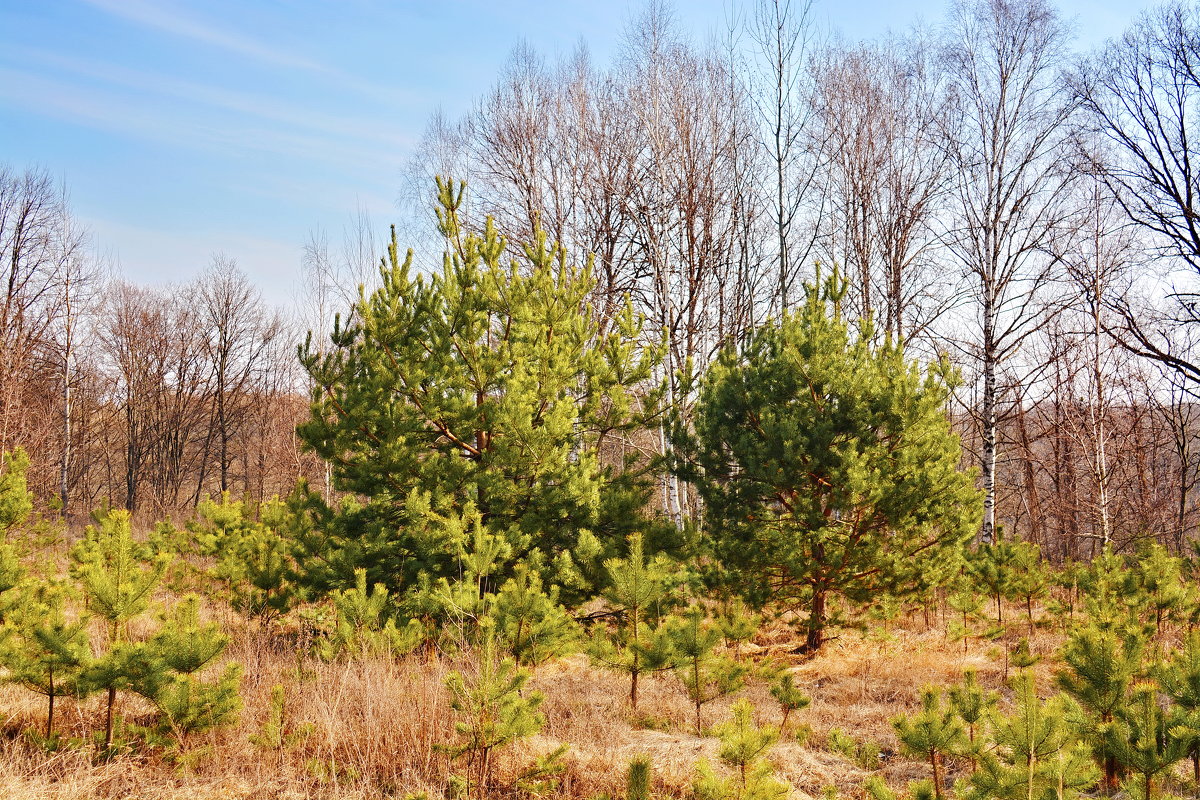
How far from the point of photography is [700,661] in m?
4.41

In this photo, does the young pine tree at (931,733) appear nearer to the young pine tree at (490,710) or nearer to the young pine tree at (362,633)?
the young pine tree at (490,710)

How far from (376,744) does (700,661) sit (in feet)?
6.67

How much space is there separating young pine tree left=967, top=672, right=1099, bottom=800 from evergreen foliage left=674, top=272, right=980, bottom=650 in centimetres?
414

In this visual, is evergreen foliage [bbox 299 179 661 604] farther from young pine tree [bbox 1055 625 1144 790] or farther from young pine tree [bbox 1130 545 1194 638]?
young pine tree [bbox 1130 545 1194 638]

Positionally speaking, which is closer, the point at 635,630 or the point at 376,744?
the point at 376,744

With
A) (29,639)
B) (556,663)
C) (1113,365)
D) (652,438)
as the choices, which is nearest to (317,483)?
(652,438)

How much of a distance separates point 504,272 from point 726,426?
9.66ft

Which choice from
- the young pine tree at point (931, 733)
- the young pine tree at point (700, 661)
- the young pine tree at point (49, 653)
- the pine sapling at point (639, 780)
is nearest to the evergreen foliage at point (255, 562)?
the young pine tree at point (49, 653)

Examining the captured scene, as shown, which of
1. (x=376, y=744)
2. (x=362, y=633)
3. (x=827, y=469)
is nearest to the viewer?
(x=376, y=744)

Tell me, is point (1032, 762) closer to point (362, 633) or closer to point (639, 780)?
point (639, 780)

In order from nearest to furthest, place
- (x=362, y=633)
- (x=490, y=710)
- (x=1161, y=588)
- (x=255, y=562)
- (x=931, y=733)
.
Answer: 1. (x=931, y=733)
2. (x=490, y=710)
3. (x=362, y=633)
4. (x=1161, y=588)
5. (x=255, y=562)

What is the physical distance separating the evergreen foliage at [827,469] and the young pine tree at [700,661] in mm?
2768

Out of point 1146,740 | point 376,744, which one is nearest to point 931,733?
point 1146,740

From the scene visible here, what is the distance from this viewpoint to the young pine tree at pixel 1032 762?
90.3 inches
